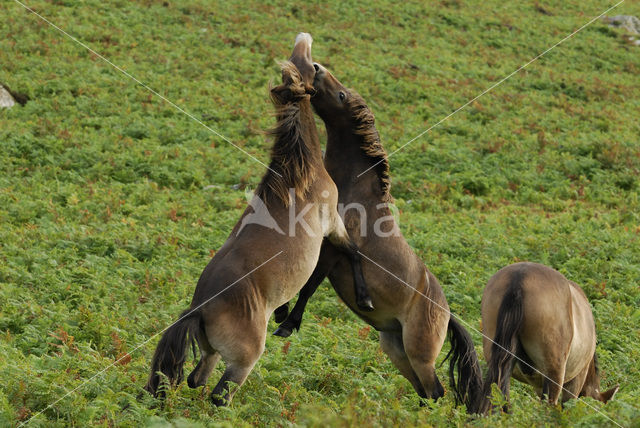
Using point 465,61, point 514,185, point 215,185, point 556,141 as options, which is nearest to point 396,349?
point 215,185

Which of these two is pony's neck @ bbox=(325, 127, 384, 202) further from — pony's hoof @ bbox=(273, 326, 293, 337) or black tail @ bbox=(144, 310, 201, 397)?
black tail @ bbox=(144, 310, 201, 397)

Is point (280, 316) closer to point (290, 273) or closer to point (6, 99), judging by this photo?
point (290, 273)

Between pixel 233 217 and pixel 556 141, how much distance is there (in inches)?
464

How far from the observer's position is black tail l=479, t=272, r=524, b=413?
583 cm

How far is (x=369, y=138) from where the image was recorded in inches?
247

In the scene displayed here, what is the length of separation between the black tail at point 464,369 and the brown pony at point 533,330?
0.19 metres

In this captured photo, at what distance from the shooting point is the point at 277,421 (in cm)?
472

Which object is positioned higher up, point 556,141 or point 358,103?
point 358,103

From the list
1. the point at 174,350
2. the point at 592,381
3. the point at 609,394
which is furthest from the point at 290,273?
the point at 592,381

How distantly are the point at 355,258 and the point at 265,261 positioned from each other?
4.50ft

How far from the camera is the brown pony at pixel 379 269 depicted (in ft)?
19.4

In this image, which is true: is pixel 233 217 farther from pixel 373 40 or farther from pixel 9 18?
pixel 373 40

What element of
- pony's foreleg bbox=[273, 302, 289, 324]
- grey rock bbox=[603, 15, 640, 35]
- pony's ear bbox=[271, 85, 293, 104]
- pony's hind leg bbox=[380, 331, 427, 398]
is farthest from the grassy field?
grey rock bbox=[603, 15, 640, 35]

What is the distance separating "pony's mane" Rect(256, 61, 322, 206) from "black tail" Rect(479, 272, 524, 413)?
2441mm
